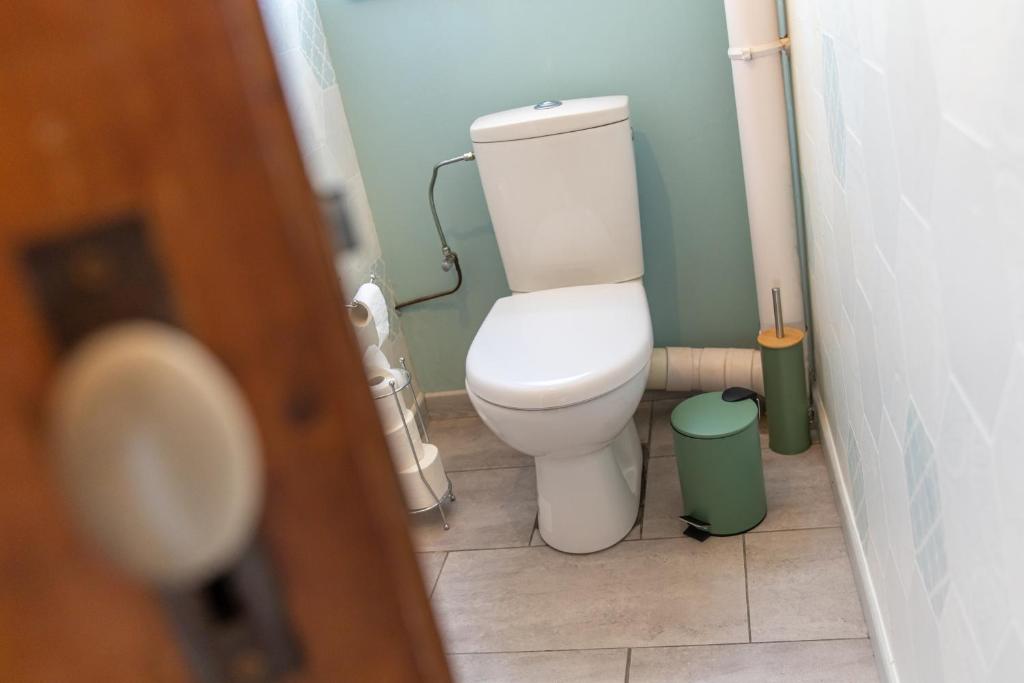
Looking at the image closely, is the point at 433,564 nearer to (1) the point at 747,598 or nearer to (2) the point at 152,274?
(1) the point at 747,598

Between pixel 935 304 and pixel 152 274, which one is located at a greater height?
pixel 152 274

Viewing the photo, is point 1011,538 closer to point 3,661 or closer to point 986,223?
point 986,223

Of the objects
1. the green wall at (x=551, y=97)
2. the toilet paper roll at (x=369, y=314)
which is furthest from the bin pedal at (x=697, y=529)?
the toilet paper roll at (x=369, y=314)

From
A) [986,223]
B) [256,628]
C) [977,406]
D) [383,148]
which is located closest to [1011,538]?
[977,406]

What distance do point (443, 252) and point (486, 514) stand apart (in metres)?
0.65

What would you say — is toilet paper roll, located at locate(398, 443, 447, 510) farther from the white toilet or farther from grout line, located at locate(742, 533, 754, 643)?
grout line, located at locate(742, 533, 754, 643)

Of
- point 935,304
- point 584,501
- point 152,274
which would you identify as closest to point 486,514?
point 584,501

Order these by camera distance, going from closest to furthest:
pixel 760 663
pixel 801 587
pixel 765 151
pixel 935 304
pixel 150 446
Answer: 1. pixel 150 446
2. pixel 935 304
3. pixel 760 663
4. pixel 801 587
5. pixel 765 151

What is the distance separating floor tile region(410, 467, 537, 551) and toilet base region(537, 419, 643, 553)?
0.11 metres

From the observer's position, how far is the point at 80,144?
0.17m

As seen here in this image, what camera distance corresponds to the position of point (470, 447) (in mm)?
2303

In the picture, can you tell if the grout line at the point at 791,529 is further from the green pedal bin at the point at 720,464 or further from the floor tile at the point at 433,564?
the floor tile at the point at 433,564

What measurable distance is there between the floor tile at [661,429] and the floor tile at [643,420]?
1cm

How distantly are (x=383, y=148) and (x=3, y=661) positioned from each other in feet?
6.82
